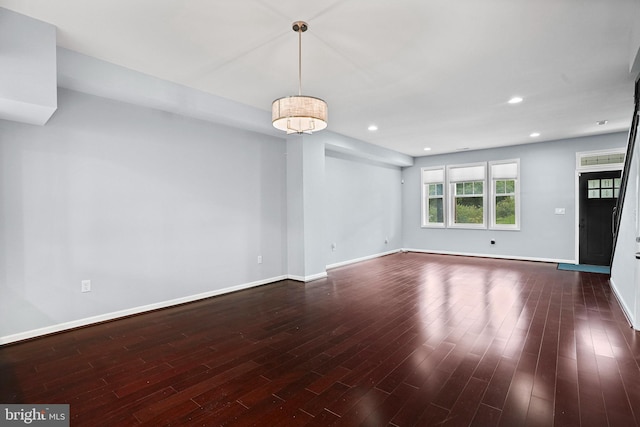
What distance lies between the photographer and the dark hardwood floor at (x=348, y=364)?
1896 mm

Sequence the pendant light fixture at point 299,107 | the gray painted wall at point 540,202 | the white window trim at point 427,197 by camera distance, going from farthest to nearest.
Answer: the white window trim at point 427,197 < the gray painted wall at point 540,202 < the pendant light fixture at point 299,107

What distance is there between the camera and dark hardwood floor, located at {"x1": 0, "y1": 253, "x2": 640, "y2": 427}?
74.7 inches

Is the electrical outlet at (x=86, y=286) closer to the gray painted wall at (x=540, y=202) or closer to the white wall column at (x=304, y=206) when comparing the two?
the white wall column at (x=304, y=206)

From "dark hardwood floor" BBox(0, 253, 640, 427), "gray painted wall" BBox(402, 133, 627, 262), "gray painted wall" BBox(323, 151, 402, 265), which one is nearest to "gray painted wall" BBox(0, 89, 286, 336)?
"dark hardwood floor" BBox(0, 253, 640, 427)

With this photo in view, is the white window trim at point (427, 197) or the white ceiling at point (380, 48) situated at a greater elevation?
the white ceiling at point (380, 48)

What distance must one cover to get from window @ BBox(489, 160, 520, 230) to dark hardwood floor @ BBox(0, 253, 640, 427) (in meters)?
3.39

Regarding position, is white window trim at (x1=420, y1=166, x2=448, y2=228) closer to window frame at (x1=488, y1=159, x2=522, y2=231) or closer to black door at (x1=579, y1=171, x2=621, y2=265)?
window frame at (x1=488, y1=159, x2=522, y2=231)

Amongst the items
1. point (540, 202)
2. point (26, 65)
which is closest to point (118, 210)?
point (26, 65)

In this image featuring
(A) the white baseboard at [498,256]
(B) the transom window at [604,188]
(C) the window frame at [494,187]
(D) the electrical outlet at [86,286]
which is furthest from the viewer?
(C) the window frame at [494,187]

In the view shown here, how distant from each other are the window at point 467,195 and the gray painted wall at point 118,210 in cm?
566

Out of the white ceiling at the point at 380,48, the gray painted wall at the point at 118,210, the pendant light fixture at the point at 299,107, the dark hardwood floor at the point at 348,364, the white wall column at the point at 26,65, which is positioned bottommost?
the dark hardwood floor at the point at 348,364

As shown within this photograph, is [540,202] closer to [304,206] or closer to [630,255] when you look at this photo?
[630,255]

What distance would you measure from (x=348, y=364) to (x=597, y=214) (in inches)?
274

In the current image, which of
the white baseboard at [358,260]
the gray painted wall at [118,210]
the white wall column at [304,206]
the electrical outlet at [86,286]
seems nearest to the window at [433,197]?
the white baseboard at [358,260]
